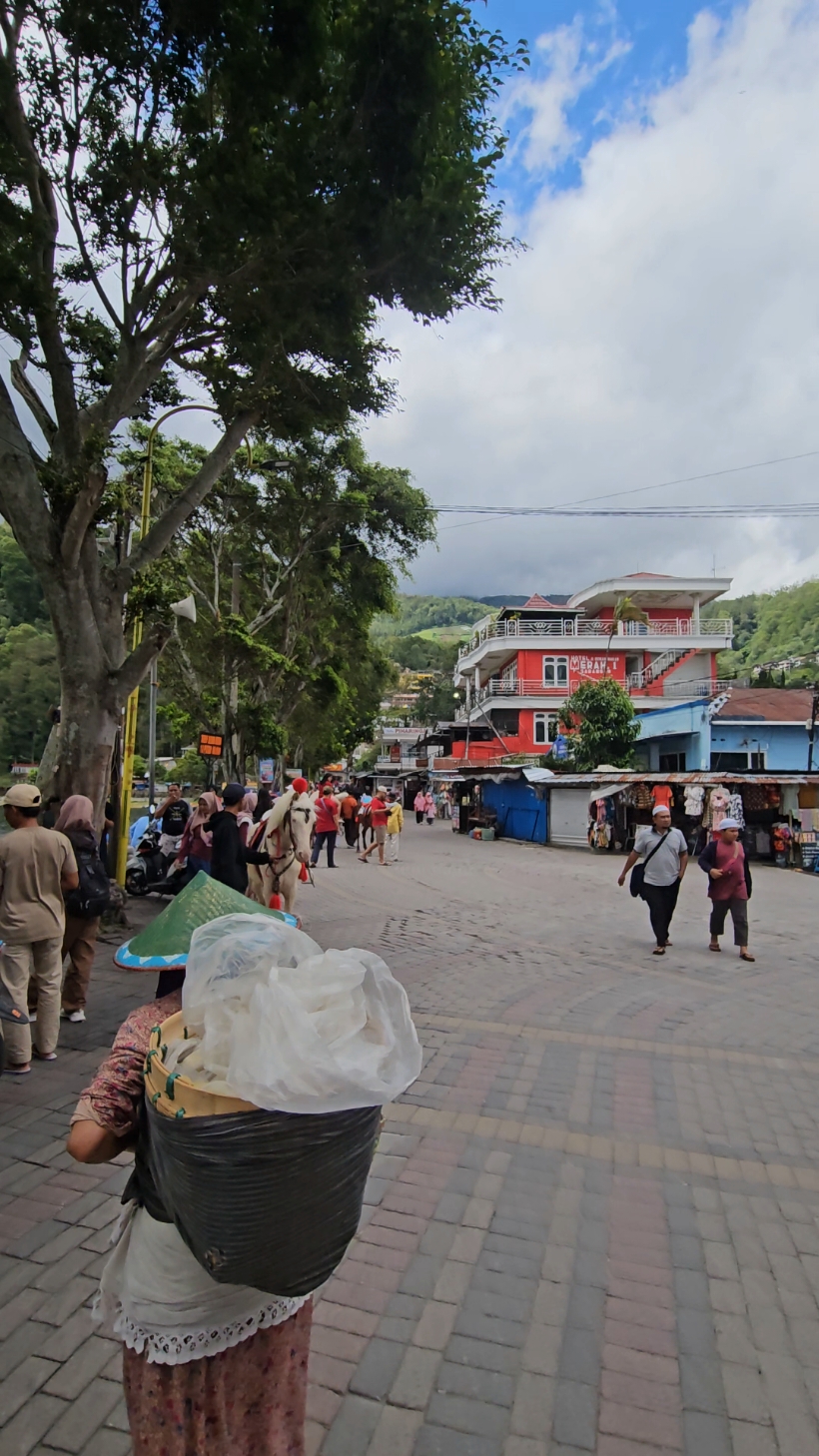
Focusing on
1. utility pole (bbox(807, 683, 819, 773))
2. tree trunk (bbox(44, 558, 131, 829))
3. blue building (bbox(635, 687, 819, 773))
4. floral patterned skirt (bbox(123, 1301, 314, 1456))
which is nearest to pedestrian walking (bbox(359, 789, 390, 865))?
tree trunk (bbox(44, 558, 131, 829))

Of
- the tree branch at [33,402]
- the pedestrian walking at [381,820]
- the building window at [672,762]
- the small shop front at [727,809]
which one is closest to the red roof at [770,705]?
the building window at [672,762]

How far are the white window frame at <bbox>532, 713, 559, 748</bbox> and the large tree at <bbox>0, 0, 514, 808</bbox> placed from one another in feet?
111

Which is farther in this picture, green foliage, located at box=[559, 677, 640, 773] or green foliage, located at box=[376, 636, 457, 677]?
green foliage, located at box=[376, 636, 457, 677]

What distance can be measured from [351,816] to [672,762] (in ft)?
43.2

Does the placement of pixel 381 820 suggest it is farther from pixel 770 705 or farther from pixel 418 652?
pixel 418 652

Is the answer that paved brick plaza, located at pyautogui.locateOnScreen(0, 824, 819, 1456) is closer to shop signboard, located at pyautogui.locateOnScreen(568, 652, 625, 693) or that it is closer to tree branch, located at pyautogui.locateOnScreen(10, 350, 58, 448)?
tree branch, located at pyautogui.locateOnScreen(10, 350, 58, 448)

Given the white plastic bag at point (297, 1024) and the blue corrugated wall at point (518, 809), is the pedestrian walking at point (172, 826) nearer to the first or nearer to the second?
the white plastic bag at point (297, 1024)

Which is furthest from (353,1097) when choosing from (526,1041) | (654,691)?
(654,691)

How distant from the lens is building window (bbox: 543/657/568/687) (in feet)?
140

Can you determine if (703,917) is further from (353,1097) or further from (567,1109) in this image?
(353,1097)

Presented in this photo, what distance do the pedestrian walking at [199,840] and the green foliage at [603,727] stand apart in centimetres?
2104

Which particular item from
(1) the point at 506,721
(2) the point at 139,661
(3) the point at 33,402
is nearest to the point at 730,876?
(2) the point at 139,661

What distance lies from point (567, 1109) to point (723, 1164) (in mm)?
883

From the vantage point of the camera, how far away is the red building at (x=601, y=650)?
41250 mm
